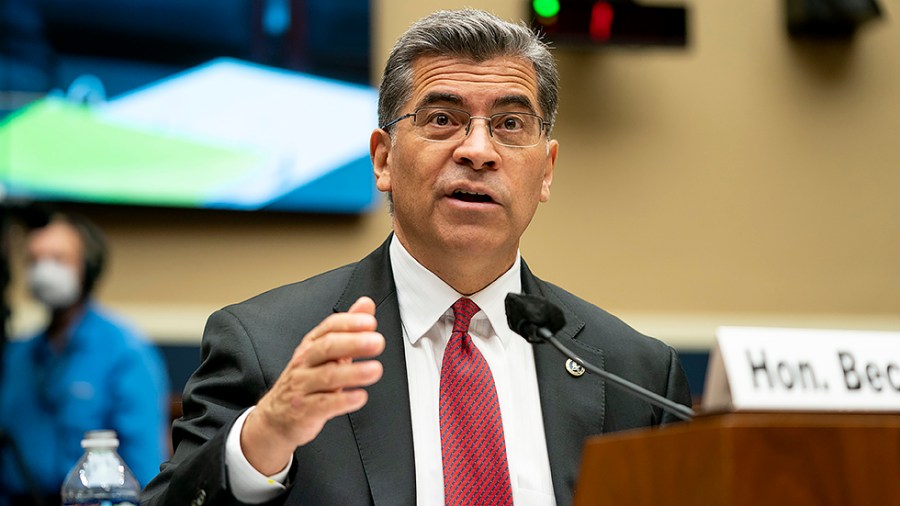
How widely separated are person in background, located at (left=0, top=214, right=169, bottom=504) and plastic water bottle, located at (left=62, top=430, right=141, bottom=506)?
4.76 feet

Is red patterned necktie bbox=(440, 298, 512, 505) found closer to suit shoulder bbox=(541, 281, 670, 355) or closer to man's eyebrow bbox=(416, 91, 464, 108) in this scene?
suit shoulder bbox=(541, 281, 670, 355)

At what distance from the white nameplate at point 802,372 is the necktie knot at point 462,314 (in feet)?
2.44

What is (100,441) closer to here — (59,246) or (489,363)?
(489,363)

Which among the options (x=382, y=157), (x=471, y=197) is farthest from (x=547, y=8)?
(x=471, y=197)

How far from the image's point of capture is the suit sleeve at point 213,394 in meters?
1.94

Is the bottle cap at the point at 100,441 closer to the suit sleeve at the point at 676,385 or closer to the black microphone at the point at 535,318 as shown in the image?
the black microphone at the point at 535,318

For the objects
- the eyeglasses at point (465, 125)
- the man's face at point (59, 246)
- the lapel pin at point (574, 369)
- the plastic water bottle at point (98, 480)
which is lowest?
the plastic water bottle at point (98, 480)

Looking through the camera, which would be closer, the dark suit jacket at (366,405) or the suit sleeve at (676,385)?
the dark suit jacket at (366,405)

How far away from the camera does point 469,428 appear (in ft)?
6.72

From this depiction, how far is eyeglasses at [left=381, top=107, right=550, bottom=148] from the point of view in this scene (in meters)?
2.26

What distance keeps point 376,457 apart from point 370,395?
0.12 meters

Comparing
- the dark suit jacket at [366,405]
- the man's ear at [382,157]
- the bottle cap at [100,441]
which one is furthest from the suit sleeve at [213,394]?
the man's ear at [382,157]

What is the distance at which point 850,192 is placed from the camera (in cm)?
564

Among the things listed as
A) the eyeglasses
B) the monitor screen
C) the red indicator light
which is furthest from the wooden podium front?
the red indicator light
